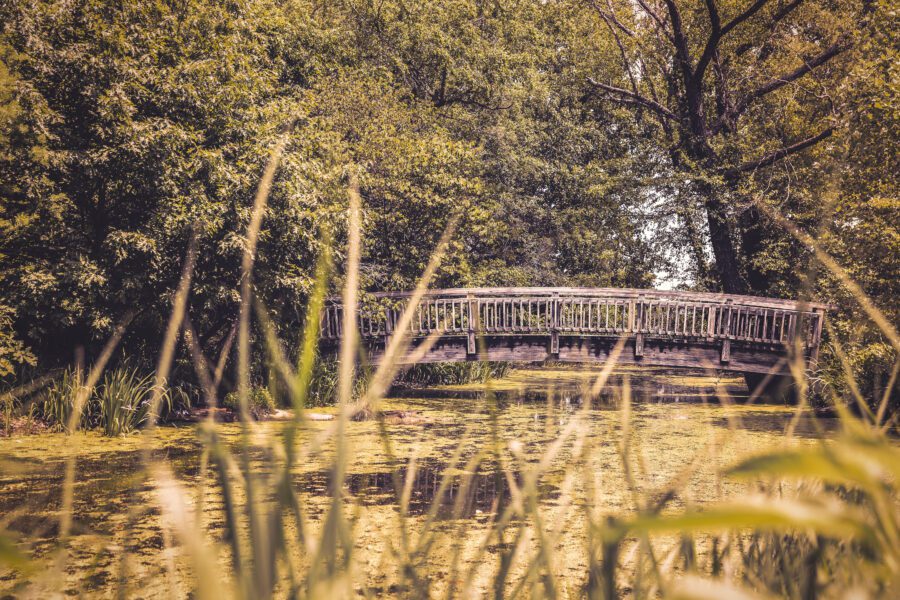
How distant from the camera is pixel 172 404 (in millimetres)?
8328

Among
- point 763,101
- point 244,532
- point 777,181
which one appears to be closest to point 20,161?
point 244,532

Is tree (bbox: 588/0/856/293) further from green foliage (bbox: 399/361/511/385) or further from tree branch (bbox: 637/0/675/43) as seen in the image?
green foliage (bbox: 399/361/511/385)

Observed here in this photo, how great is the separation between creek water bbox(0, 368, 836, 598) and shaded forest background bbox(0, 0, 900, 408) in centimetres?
58

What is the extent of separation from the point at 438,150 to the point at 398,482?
40.6 ft

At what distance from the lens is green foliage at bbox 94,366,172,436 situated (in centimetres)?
683

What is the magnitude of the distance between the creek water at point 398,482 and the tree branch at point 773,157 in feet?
18.5

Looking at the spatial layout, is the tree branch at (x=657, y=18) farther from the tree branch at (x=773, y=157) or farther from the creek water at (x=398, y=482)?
the creek water at (x=398, y=482)

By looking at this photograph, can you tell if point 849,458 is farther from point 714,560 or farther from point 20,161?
point 20,161

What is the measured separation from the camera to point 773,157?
1339cm

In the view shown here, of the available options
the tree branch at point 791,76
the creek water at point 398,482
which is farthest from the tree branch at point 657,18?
the creek water at point 398,482

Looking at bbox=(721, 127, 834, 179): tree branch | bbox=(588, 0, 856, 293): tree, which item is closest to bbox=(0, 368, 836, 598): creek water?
bbox=(588, 0, 856, 293): tree

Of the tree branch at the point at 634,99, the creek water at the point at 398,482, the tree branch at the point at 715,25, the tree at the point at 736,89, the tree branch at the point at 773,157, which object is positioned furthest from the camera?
the tree branch at the point at 634,99

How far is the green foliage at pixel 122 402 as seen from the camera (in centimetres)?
683

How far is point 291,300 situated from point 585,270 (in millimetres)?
10428
